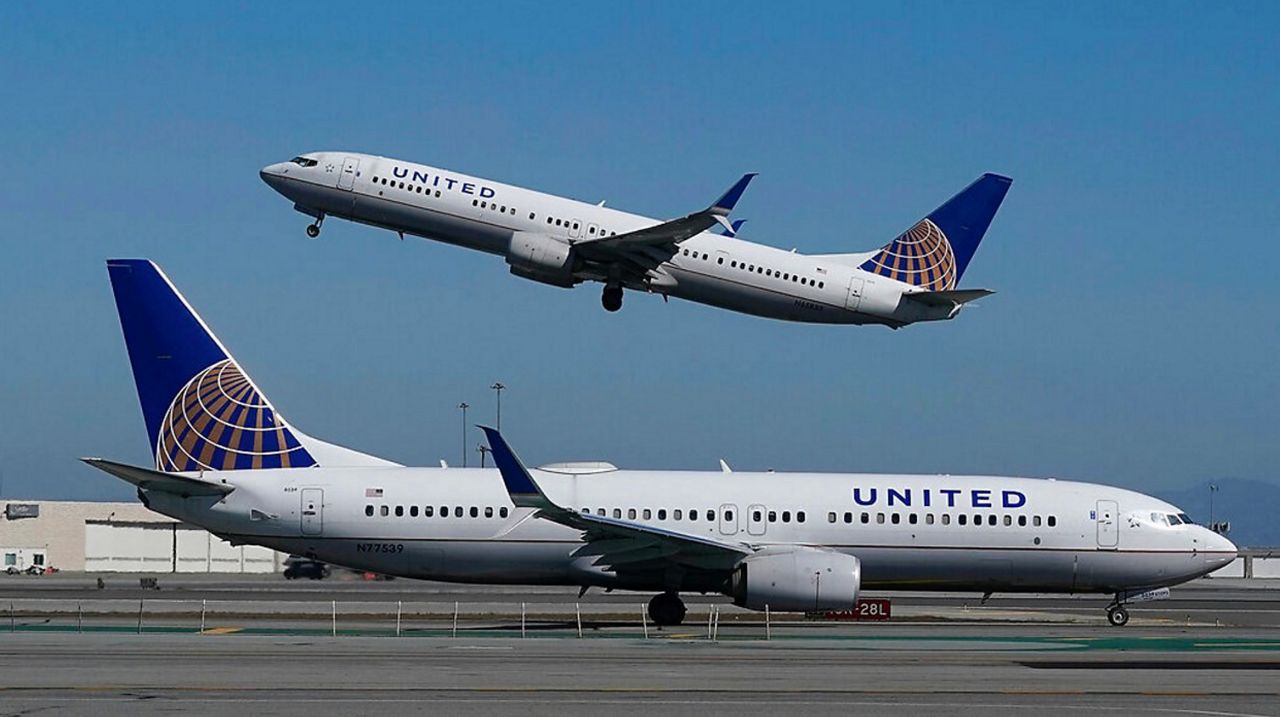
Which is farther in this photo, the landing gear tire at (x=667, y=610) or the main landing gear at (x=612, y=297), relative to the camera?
the main landing gear at (x=612, y=297)

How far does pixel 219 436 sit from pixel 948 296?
Result: 1918 centimetres

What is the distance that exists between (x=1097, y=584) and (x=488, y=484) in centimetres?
1557

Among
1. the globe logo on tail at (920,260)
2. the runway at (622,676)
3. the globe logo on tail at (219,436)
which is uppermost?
the globe logo on tail at (920,260)

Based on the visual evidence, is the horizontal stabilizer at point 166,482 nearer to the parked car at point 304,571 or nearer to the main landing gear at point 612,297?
the main landing gear at point 612,297

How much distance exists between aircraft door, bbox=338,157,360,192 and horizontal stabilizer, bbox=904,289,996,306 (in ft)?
50.3

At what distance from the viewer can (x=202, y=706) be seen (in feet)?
70.3

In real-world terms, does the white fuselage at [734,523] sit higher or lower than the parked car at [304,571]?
higher

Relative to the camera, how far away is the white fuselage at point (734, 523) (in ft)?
133

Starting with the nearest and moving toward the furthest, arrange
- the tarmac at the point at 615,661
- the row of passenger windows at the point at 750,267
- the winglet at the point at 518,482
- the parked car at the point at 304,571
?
the tarmac at the point at 615,661, the winglet at the point at 518,482, the row of passenger windows at the point at 750,267, the parked car at the point at 304,571

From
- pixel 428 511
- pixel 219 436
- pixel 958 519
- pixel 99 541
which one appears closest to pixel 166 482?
pixel 219 436

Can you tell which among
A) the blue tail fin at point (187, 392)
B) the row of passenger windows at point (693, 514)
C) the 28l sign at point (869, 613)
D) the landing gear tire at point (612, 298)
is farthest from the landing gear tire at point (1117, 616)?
the blue tail fin at point (187, 392)

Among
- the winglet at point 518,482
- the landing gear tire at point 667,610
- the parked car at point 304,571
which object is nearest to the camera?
the winglet at point 518,482

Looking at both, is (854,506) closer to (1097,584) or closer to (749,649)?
(1097,584)

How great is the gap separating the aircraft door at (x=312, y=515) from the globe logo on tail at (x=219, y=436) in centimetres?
148
